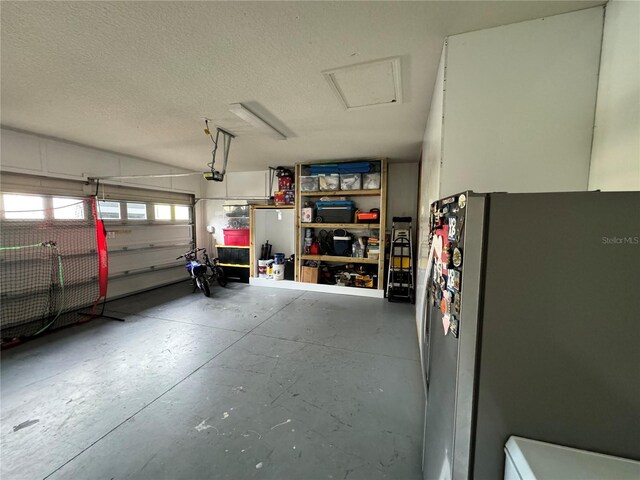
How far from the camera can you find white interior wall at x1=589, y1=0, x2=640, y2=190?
102 cm

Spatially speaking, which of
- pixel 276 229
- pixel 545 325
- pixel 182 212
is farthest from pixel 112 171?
pixel 545 325

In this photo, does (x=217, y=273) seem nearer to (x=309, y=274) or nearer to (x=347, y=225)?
(x=309, y=274)

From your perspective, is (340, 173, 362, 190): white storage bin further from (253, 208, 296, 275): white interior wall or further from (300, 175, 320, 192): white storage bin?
(253, 208, 296, 275): white interior wall

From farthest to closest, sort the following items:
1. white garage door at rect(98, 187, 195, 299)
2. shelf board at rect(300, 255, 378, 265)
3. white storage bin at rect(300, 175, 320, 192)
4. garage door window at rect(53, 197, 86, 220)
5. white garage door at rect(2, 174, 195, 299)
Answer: white storage bin at rect(300, 175, 320, 192) → shelf board at rect(300, 255, 378, 265) → white garage door at rect(98, 187, 195, 299) → white garage door at rect(2, 174, 195, 299) → garage door window at rect(53, 197, 86, 220)

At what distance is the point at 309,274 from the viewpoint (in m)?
4.83

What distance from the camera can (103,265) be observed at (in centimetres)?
323

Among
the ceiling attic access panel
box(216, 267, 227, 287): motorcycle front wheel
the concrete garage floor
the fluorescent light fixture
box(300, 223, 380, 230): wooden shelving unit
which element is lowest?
the concrete garage floor

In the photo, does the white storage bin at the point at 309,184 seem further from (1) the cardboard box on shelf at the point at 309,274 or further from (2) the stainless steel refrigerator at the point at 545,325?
(2) the stainless steel refrigerator at the point at 545,325

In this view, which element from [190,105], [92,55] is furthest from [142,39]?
[190,105]

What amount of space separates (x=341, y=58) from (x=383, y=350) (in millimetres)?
2612

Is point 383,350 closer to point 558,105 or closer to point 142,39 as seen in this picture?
point 558,105

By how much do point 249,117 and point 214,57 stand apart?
88 cm

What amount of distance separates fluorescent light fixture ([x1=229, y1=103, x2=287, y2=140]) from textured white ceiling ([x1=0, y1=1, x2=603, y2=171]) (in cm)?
7

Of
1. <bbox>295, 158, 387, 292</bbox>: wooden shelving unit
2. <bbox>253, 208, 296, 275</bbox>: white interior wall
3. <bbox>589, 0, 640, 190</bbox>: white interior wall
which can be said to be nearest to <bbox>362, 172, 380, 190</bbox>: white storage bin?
<bbox>295, 158, 387, 292</bbox>: wooden shelving unit
